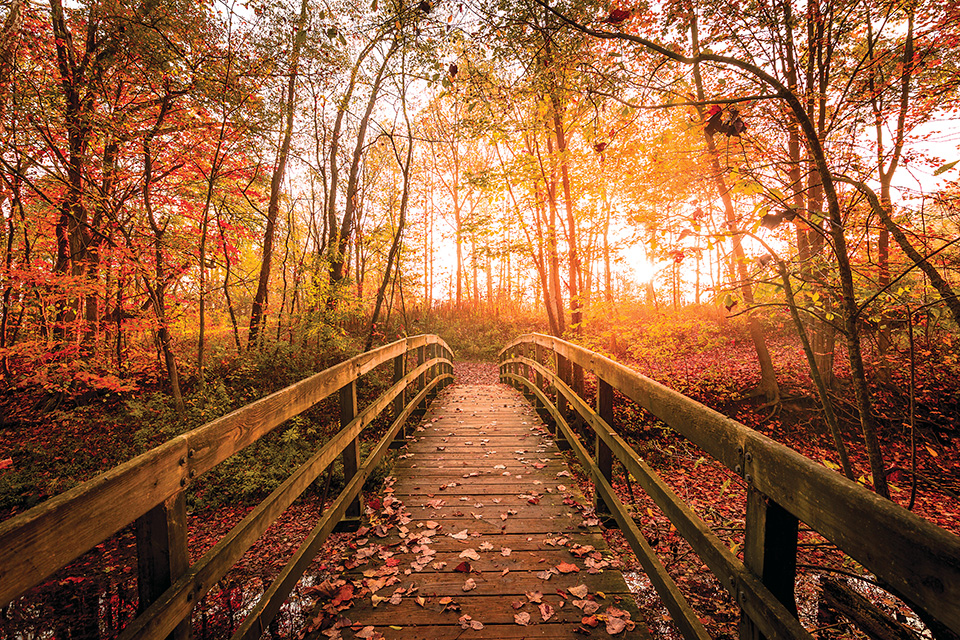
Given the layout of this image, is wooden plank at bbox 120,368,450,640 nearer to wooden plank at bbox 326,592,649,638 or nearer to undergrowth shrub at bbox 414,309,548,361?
wooden plank at bbox 326,592,649,638

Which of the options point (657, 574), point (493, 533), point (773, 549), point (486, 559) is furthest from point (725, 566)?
point (493, 533)

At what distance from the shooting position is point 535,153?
353 inches

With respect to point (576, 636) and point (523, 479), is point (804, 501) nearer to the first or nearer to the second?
point (576, 636)

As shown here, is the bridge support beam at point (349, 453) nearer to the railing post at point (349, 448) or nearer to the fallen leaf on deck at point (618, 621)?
the railing post at point (349, 448)

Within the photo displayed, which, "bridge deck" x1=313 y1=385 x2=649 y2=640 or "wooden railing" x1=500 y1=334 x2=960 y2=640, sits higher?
"wooden railing" x1=500 y1=334 x2=960 y2=640

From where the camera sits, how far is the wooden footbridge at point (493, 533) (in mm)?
960

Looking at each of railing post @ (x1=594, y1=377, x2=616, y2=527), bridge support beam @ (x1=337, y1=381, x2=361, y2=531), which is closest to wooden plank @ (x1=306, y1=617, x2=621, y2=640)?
bridge support beam @ (x1=337, y1=381, x2=361, y2=531)

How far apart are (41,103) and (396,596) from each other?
8199 millimetres

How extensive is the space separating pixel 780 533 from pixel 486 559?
190 centimetres

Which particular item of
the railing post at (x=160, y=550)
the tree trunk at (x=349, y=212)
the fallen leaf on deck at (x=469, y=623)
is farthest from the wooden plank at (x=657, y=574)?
the tree trunk at (x=349, y=212)

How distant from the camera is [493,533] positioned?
2.97 meters

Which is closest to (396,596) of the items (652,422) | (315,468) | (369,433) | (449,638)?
(449,638)

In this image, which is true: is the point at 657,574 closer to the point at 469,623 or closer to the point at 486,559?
the point at 469,623

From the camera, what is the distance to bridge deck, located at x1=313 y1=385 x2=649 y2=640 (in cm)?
214
